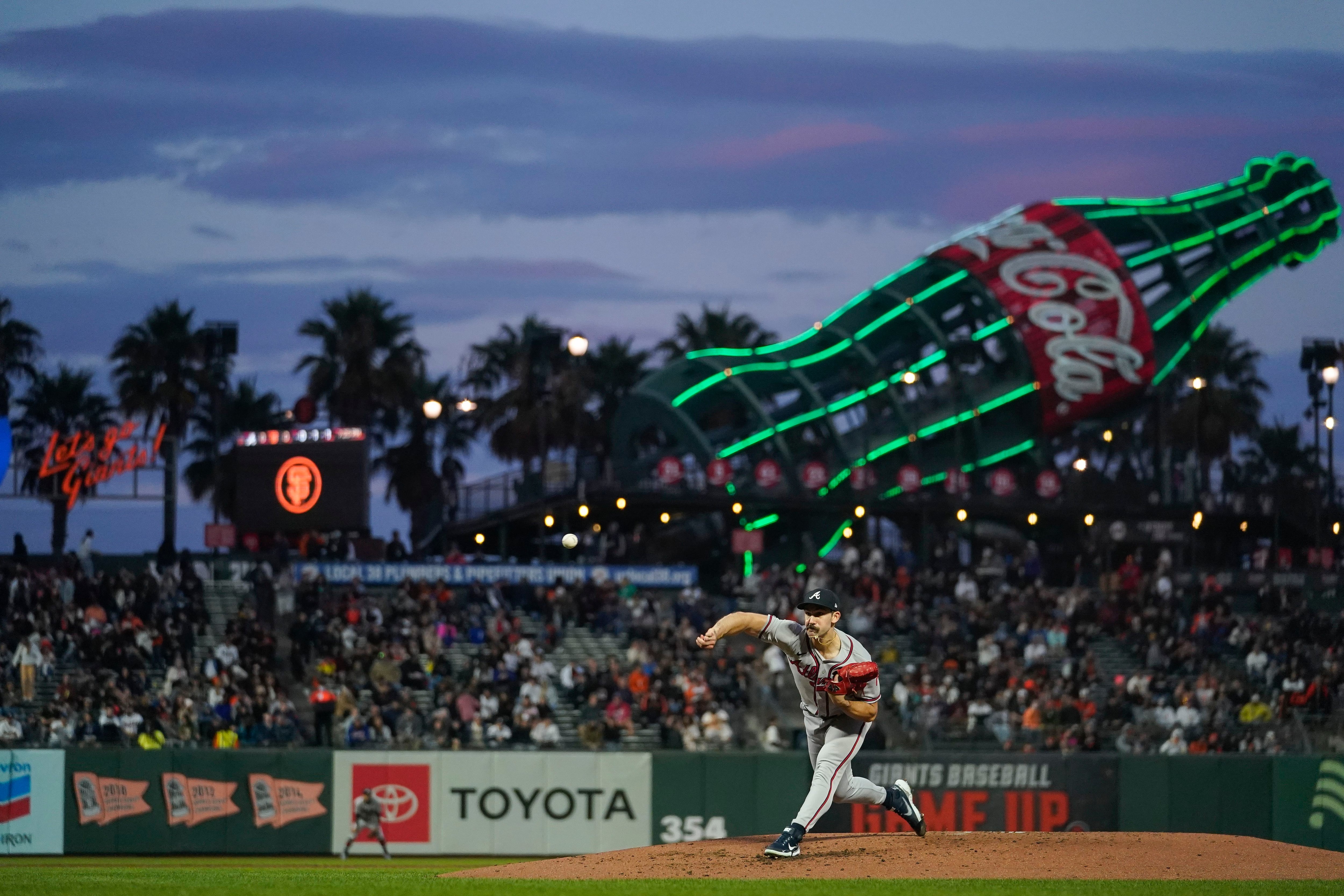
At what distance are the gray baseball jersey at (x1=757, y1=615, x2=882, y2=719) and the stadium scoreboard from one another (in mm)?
26467

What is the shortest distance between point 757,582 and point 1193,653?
905 centimetres

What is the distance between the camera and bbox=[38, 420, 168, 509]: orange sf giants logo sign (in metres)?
39.2

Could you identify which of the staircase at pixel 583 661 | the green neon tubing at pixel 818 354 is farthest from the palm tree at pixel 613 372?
the staircase at pixel 583 661

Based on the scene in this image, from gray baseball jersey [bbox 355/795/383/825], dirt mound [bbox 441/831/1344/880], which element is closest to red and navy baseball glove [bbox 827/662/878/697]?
dirt mound [bbox 441/831/1344/880]

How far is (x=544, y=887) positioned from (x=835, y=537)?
112 ft

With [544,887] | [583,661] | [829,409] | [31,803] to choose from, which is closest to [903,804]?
[544,887]

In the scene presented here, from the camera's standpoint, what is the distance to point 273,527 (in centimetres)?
3925

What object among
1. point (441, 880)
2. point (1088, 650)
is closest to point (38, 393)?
point (1088, 650)

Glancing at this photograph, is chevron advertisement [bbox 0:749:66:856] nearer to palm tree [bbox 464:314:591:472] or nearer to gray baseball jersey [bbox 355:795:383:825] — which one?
gray baseball jersey [bbox 355:795:383:825]

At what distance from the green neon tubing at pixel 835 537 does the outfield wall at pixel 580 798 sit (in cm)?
2071

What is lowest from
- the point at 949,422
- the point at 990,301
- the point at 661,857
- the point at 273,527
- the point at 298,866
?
the point at 298,866

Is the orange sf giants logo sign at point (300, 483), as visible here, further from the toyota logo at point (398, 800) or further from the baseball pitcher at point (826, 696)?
the baseball pitcher at point (826, 696)

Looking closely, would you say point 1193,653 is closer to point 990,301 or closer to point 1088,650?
point 1088,650

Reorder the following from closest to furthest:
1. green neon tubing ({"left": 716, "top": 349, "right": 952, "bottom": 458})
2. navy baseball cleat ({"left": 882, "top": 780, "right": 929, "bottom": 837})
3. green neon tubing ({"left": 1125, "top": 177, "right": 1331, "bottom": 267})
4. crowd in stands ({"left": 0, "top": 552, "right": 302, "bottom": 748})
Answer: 1. navy baseball cleat ({"left": 882, "top": 780, "right": 929, "bottom": 837})
2. crowd in stands ({"left": 0, "top": 552, "right": 302, "bottom": 748})
3. green neon tubing ({"left": 716, "top": 349, "right": 952, "bottom": 458})
4. green neon tubing ({"left": 1125, "top": 177, "right": 1331, "bottom": 267})
